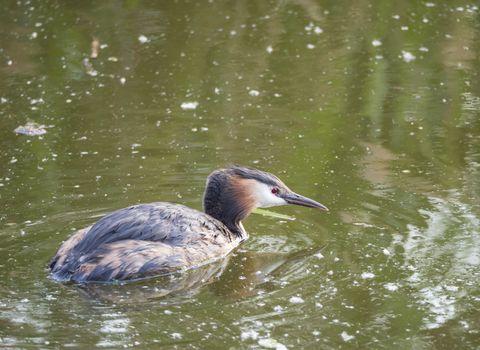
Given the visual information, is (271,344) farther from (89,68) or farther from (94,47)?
(94,47)

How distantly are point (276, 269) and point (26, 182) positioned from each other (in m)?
2.74

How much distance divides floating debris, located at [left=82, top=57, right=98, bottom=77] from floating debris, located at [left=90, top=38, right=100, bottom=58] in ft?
0.43

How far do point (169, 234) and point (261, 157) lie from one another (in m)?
2.16

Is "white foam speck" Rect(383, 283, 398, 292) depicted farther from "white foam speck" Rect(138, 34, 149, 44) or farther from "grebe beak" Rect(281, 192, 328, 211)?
"white foam speck" Rect(138, 34, 149, 44)

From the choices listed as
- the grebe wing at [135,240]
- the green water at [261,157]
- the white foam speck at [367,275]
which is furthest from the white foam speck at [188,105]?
the white foam speck at [367,275]

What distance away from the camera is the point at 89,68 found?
12.2 metres

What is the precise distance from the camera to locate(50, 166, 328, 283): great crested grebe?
7.31m

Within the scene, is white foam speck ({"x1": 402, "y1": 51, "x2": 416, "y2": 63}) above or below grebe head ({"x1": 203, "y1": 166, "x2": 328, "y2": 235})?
above

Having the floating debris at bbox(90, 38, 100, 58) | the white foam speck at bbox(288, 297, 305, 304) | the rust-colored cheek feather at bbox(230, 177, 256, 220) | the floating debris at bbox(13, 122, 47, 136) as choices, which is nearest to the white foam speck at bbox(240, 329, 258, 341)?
the white foam speck at bbox(288, 297, 305, 304)

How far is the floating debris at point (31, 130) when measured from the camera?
10391mm

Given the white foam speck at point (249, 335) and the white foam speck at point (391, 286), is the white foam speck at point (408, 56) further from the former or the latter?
the white foam speck at point (249, 335)

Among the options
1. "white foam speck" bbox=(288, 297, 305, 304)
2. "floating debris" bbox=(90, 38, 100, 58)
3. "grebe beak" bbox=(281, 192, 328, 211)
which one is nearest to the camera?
"white foam speck" bbox=(288, 297, 305, 304)

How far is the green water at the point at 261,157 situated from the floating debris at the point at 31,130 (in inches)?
4.8

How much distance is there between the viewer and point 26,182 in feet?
29.8
